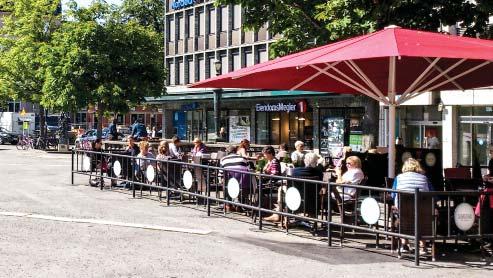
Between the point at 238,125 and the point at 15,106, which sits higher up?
the point at 15,106

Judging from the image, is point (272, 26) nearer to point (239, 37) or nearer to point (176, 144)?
point (176, 144)

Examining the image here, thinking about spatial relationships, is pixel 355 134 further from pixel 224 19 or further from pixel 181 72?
pixel 181 72

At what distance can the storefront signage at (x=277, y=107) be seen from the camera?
129 feet

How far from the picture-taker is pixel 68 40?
34125mm

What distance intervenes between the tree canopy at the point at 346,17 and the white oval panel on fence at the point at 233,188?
5326 mm

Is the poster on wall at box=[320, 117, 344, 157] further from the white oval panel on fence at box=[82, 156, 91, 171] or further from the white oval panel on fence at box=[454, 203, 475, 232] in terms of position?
the white oval panel on fence at box=[454, 203, 475, 232]

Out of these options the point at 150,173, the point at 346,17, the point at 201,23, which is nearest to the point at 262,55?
the point at 201,23

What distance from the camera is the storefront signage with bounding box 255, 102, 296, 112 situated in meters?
39.3

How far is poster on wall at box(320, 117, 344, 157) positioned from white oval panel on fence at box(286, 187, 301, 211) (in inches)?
1034

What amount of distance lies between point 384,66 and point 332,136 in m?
25.7

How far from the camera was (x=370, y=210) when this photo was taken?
912 centimetres

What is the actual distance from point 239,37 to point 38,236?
1374 inches

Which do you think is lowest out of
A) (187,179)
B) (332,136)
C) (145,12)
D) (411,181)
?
(187,179)

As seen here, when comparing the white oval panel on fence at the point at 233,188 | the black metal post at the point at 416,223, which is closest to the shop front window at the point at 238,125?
the white oval panel on fence at the point at 233,188
